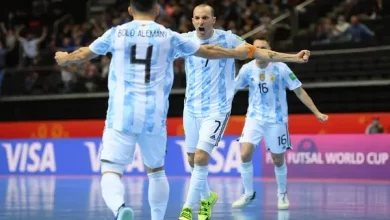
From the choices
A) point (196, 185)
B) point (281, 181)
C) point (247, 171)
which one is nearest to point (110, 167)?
point (196, 185)

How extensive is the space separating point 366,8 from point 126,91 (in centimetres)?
1637

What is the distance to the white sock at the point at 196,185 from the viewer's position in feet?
31.3

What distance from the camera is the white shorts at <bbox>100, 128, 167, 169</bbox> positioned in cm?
727

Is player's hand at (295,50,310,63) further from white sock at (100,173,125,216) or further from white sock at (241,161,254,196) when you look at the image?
white sock at (241,161,254,196)

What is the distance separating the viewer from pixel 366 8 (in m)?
22.6

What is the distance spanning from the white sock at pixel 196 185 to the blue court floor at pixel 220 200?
0.83 metres

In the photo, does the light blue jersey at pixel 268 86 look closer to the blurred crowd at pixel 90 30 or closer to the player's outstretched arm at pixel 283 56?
the player's outstretched arm at pixel 283 56

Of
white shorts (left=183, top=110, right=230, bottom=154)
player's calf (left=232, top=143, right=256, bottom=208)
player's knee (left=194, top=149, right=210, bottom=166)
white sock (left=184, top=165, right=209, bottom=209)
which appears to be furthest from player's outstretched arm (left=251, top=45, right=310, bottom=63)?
player's calf (left=232, top=143, right=256, bottom=208)

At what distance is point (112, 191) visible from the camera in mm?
7191

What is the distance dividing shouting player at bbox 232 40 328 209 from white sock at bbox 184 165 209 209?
9.00ft

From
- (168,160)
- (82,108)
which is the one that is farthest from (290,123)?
(82,108)

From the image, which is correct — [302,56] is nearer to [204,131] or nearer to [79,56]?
[204,131]

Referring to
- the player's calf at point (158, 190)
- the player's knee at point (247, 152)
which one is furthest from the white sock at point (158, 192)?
the player's knee at point (247, 152)

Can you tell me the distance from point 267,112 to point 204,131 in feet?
9.46
